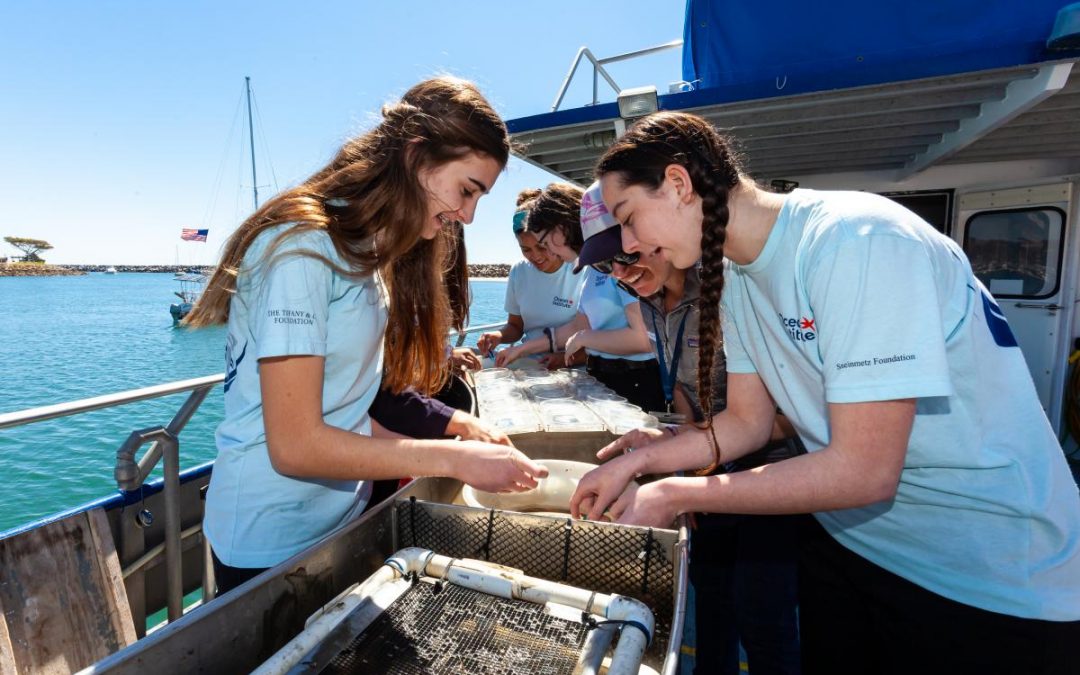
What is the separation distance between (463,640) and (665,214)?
3.45 ft

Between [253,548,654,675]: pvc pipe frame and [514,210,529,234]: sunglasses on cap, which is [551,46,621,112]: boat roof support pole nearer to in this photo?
[514,210,529,234]: sunglasses on cap

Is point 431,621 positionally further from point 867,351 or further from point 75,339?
point 75,339

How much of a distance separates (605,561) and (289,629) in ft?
2.08

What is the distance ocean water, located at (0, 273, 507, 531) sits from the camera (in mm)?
10039

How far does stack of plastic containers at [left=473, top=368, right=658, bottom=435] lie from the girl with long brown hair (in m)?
0.77

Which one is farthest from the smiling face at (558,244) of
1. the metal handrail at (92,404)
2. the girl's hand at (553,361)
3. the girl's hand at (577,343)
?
the metal handrail at (92,404)

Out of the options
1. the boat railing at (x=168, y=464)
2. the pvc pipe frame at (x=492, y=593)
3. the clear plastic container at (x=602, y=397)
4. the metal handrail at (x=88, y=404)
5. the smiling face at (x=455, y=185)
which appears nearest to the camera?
the pvc pipe frame at (x=492, y=593)

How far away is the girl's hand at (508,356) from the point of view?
12.4ft

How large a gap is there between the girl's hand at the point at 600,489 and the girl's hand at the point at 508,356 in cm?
233

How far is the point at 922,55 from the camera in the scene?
374 centimetres

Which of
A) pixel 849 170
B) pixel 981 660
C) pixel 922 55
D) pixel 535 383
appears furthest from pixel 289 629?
pixel 849 170

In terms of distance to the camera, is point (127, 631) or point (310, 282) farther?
point (127, 631)

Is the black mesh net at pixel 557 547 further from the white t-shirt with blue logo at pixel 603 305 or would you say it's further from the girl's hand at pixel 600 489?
the white t-shirt with blue logo at pixel 603 305

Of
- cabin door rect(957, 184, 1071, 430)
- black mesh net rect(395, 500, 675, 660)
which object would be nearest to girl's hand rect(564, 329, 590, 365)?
black mesh net rect(395, 500, 675, 660)
